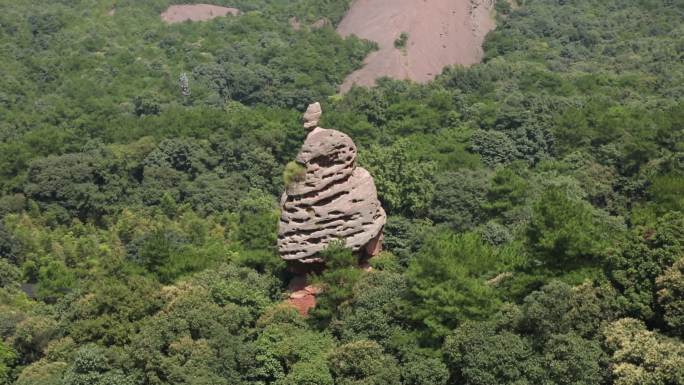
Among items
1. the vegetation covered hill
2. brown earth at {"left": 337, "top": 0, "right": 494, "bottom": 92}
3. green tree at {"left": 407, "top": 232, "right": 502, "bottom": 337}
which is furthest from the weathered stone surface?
brown earth at {"left": 337, "top": 0, "right": 494, "bottom": 92}

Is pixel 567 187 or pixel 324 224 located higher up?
pixel 324 224

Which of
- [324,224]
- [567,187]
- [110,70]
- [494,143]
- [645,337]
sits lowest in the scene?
[110,70]

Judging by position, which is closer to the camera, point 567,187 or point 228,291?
point 228,291

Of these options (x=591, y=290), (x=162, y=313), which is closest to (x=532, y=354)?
(x=591, y=290)

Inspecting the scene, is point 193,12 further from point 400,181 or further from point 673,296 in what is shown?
point 673,296

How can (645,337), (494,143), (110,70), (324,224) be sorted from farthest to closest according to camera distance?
(110,70), (494,143), (324,224), (645,337)

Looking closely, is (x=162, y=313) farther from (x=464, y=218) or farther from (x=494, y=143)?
(x=494, y=143)

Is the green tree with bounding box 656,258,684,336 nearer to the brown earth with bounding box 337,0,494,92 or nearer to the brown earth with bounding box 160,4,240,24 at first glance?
the brown earth with bounding box 337,0,494,92
